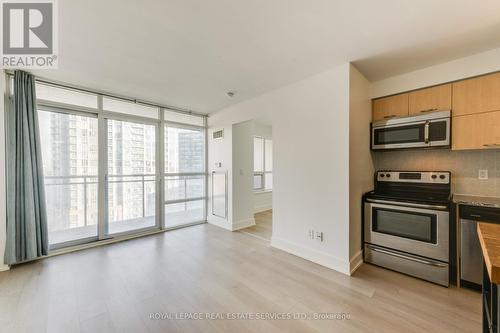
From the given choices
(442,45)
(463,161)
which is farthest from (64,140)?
(463,161)

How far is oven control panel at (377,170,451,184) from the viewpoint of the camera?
263cm

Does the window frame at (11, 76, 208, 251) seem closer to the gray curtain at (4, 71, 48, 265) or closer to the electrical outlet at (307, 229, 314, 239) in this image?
the gray curtain at (4, 71, 48, 265)

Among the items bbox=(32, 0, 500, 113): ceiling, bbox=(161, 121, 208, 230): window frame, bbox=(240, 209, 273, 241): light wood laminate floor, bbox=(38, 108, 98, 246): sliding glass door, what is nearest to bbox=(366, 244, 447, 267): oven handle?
bbox=(240, 209, 273, 241): light wood laminate floor

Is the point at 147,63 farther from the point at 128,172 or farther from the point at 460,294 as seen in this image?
the point at 460,294

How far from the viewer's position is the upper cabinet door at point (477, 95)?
2.19 metres

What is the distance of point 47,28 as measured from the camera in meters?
1.88

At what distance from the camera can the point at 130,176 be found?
12.6ft

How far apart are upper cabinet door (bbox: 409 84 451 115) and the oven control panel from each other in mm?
826

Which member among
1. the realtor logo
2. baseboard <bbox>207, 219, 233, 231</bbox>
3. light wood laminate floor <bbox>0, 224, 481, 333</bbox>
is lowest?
light wood laminate floor <bbox>0, 224, 481, 333</bbox>

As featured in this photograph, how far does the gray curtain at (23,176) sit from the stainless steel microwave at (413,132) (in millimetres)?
4839

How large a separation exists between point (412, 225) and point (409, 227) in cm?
4

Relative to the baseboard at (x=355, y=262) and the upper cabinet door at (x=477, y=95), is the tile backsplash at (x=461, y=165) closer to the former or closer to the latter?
the upper cabinet door at (x=477, y=95)

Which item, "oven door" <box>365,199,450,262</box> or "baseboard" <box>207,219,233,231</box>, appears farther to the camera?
"baseboard" <box>207,219,233,231</box>

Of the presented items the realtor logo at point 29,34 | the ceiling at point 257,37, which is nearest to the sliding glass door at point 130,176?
the ceiling at point 257,37
